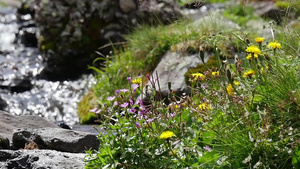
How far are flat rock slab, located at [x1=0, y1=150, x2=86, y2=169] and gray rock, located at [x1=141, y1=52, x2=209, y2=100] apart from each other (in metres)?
2.81

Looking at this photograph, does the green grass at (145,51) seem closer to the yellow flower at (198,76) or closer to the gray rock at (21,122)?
the gray rock at (21,122)

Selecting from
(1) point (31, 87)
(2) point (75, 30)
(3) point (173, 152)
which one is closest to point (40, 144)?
(3) point (173, 152)

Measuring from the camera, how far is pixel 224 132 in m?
3.01

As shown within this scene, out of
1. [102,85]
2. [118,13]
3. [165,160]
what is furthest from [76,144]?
[118,13]

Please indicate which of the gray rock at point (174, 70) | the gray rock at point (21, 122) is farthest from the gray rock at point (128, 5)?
the gray rock at point (21, 122)

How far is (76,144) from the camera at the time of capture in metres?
4.61

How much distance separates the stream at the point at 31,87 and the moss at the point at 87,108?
0.51 feet

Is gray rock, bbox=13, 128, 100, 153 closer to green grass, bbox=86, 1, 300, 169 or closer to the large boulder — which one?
green grass, bbox=86, 1, 300, 169

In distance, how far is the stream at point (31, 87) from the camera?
838 cm

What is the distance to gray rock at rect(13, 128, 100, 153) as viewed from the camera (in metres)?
4.62

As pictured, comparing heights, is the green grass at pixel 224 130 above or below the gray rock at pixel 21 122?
above

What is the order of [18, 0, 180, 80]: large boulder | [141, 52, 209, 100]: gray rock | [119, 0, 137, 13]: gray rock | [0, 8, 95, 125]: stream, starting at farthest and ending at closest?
[18, 0, 180, 80]: large boulder → [119, 0, 137, 13]: gray rock → [0, 8, 95, 125]: stream → [141, 52, 209, 100]: gray rock

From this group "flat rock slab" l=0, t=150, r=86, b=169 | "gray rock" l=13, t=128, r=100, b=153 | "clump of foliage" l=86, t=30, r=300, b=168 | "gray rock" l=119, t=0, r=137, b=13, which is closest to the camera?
"clump of foliage" l=86, t=30, r=300, b=168

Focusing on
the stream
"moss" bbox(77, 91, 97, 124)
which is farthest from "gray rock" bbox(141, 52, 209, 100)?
the stream
